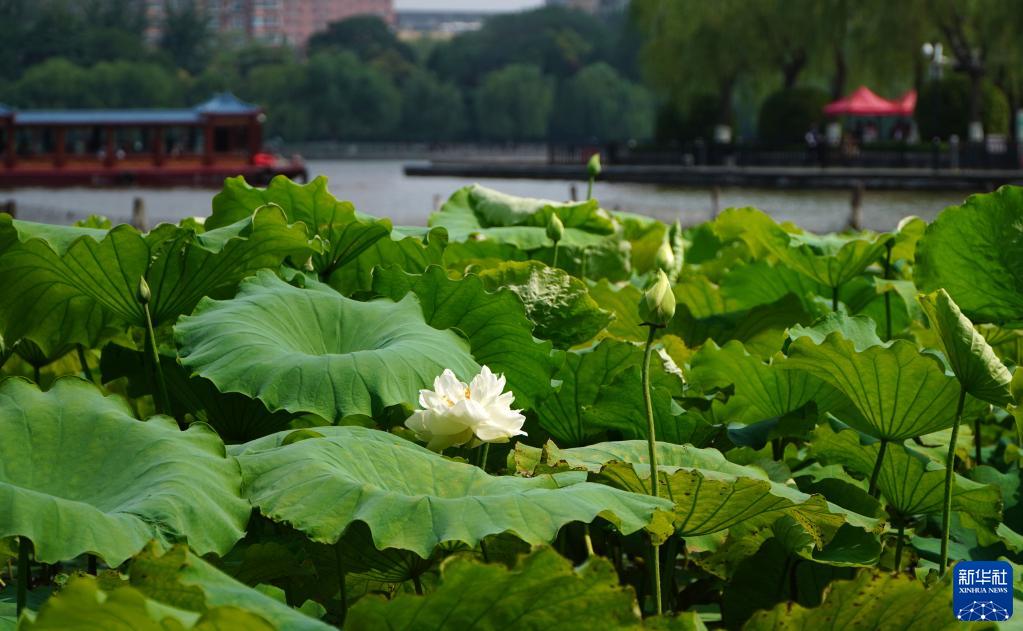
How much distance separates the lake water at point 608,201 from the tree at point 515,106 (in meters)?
42.5

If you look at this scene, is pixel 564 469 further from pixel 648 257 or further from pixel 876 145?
pixel 876 145

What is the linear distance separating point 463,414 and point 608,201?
26.5m

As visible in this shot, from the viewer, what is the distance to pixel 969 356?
5.46 feet

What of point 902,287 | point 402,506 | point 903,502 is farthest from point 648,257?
point 402,506

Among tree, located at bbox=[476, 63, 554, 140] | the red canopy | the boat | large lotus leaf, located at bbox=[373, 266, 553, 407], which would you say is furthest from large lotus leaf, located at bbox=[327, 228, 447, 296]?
tree, located at bbox=[476, 63, 554, 140]

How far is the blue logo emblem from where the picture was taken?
141 centimetres

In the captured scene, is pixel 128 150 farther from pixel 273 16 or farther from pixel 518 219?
pixel 273 16

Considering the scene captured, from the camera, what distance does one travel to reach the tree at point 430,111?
87625 millimetres

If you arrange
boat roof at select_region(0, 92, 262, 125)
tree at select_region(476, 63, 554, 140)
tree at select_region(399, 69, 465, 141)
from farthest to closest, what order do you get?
tree at select_region(399, 69, 465, 141)
tree at select_region(476, 63, 554, 140)
boat roof at select_region(0, 92, 262, 125)

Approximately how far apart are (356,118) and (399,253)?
85.2 metres

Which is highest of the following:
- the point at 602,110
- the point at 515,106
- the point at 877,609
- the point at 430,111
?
the point at 515,106

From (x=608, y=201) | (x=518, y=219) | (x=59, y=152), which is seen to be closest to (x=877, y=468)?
(x=518, y=219)

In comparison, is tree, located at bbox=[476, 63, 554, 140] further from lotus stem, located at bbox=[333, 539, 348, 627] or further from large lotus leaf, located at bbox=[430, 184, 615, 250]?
lotus stem, located at bbox=[333, 539, 348, 627]

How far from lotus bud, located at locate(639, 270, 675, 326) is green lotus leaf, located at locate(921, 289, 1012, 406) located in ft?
1.14
